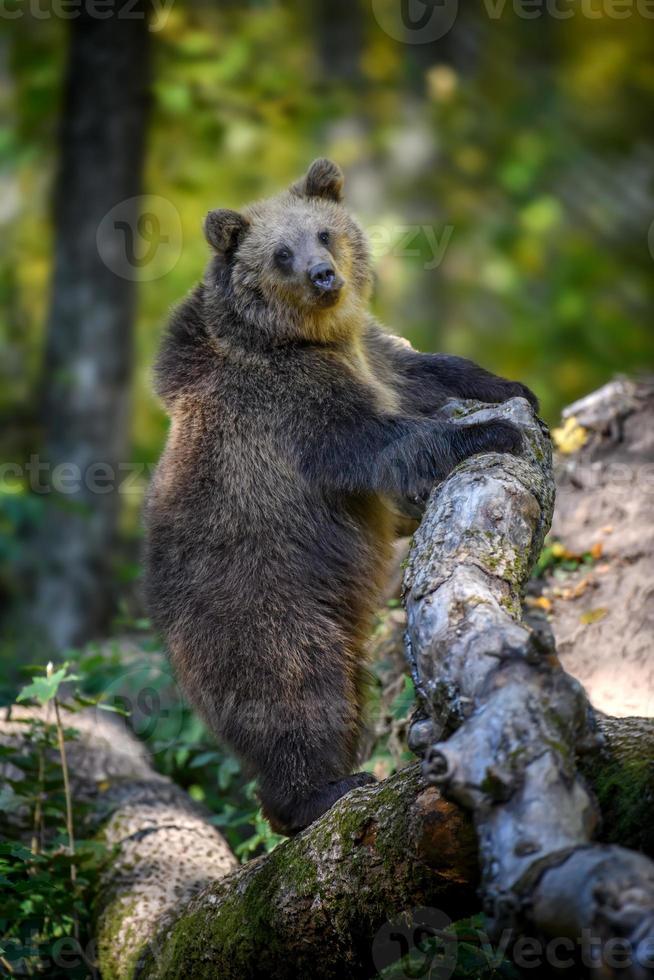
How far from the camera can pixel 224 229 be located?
5.84 meters

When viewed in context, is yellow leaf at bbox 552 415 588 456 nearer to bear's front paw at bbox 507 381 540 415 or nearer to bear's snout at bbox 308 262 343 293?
bear's front paw at bbox 507 381 540 415

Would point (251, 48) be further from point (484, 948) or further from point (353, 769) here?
point (484, 948)

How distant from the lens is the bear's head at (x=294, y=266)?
18.5 feet

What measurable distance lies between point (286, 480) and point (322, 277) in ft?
3.68

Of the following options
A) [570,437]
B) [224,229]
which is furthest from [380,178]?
[224,229]

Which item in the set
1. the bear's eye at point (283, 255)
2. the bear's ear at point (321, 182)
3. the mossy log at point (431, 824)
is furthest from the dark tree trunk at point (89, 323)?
the mossy log at point (431, 824)

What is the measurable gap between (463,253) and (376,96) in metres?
2.34

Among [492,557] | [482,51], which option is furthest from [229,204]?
[492,557]

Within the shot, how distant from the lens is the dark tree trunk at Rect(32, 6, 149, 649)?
11680 millimetres

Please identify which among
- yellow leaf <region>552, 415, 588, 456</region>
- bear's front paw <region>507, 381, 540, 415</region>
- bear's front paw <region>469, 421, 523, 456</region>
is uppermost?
yellow leaf <region>552, 415, 588, 456</region>

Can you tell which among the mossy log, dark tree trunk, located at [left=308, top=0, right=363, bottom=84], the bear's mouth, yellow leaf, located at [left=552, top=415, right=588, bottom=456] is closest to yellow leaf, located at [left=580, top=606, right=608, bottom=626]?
yellow leaf, located at [left=552, top=415, right=588, bottom=456]

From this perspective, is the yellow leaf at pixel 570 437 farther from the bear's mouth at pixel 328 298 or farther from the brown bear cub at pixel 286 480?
the bear's mouth at pixel 328 298

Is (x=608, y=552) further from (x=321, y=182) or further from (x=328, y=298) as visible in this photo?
(x=321, y=182)

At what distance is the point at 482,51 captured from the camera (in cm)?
1443
